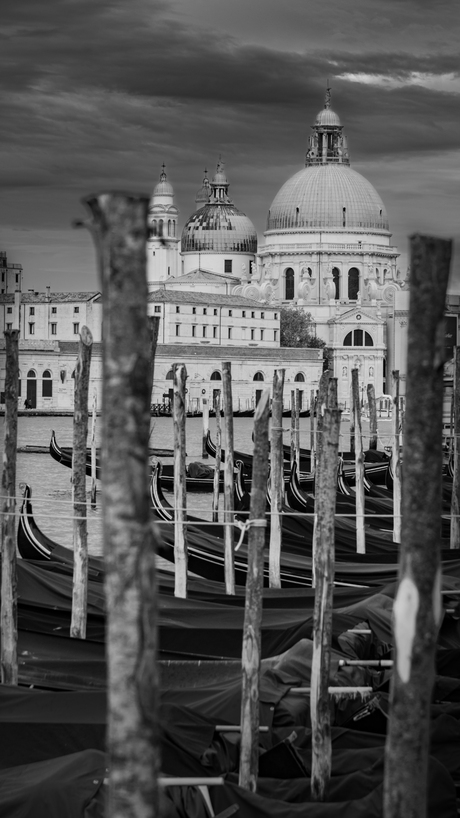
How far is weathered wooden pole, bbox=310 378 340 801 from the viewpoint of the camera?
4.16 m

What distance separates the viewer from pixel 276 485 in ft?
32.5

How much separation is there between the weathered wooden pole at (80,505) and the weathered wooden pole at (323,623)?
5.43ft

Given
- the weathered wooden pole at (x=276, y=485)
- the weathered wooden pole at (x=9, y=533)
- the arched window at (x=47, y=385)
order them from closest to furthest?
the weathered wooden pole at (x=9, y=533) < the weathered wooden pole at (x=276, y=485) < the arched window at (x=47, y=385)

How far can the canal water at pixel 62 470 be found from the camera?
41.6 ft

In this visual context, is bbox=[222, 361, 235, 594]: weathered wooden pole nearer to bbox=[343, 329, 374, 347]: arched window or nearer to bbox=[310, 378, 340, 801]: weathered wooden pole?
bbox=[310, 378, 340, 801]: weathered wooden pole

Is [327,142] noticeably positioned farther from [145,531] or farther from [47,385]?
[145,531]

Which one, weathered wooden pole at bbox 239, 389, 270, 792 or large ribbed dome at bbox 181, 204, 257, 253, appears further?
large ribbed dome at bbox 181, 204, 257, 253

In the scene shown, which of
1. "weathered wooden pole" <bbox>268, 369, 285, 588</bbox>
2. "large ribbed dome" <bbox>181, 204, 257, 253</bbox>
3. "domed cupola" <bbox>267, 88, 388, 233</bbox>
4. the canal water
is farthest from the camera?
"large ribbed dome" <bbox>181, 204, 257, 253</bbox>

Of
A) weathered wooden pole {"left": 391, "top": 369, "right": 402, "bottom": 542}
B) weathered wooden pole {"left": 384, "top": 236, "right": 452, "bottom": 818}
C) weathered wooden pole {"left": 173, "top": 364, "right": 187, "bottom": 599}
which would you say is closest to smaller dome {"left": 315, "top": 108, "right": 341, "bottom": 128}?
weathered wooden pole {"left": 391, "top": 369, "right": 402, "bottom": 542}

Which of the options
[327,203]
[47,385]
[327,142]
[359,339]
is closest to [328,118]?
[327,142]

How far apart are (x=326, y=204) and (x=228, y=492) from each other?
52.6 meters

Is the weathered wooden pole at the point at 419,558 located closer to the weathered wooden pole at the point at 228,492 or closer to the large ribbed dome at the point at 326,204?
the weathered wooden pole at the point at 228,492

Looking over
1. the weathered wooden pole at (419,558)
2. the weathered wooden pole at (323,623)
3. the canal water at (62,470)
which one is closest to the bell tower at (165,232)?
the canal water at (62,470)

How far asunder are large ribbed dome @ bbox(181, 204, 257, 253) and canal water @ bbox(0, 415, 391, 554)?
21.6 meters
